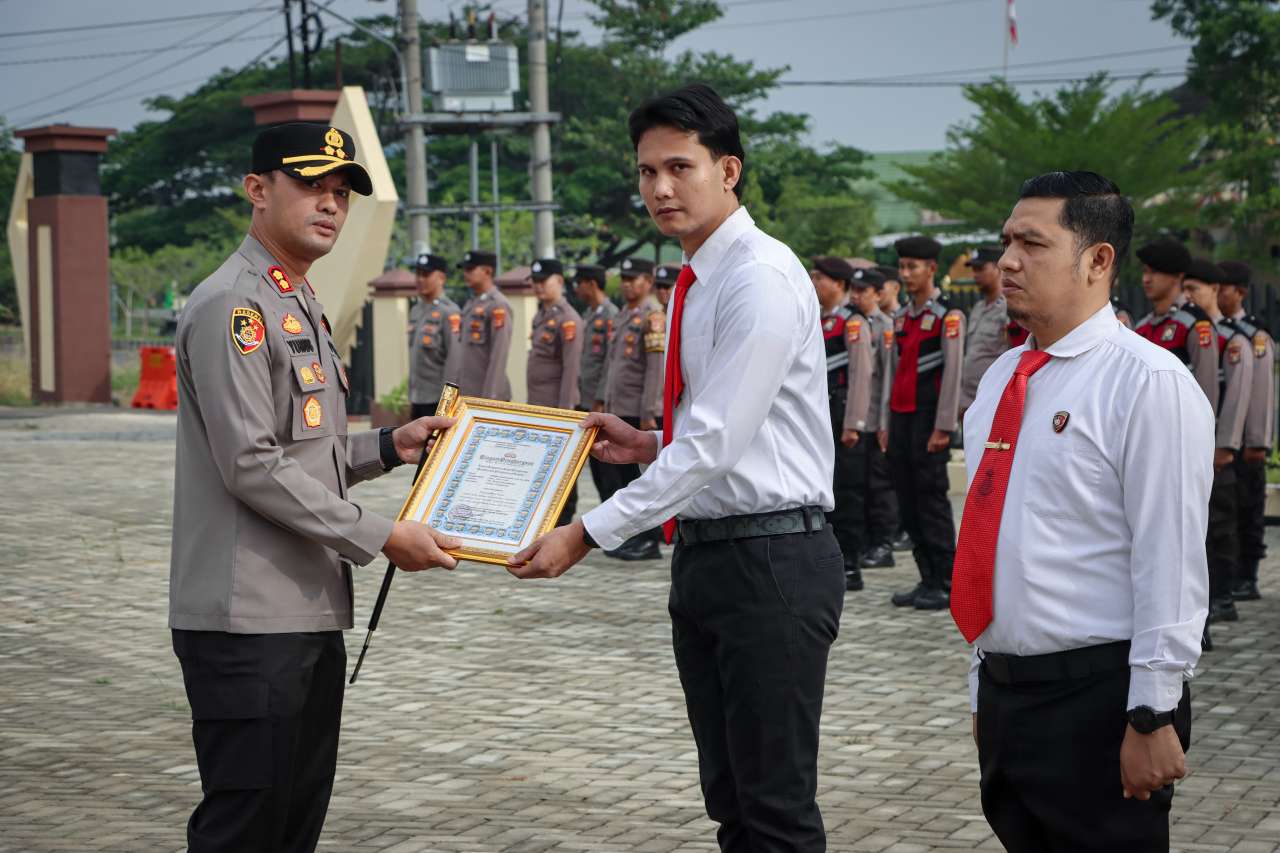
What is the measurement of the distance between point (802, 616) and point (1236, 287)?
7.04 m

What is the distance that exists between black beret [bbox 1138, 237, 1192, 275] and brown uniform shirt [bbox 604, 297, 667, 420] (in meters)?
3.91

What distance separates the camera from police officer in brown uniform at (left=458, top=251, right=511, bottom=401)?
13289mm

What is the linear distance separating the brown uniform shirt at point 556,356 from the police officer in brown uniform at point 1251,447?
4.97 metres

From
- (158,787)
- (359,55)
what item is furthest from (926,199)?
(158,787)

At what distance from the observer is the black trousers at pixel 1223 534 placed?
9078mm

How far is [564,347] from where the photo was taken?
42.0 feet

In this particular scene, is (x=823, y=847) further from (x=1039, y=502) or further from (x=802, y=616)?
(x=1039, y=502)

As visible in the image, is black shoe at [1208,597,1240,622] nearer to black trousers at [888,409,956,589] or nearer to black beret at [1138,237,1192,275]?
black trousers at [888,409,956,589]

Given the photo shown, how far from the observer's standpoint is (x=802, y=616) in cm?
363

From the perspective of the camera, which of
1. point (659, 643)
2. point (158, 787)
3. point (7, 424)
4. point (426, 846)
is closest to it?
point (426, 846)

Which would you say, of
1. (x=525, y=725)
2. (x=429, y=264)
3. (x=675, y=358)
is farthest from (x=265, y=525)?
(x=429, y=264)

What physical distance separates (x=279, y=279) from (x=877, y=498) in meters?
8.37

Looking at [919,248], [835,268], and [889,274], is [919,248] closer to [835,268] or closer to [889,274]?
[835,268]

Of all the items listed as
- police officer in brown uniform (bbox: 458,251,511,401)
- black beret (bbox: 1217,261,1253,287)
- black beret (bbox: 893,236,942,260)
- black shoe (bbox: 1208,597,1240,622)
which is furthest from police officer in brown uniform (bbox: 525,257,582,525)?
black shoe (bbox: 1208,597,1240,622)
